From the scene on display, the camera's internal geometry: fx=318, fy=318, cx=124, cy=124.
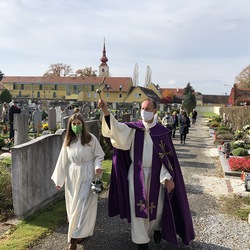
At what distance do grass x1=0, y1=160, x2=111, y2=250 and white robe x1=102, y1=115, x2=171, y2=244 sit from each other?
1.55 metres

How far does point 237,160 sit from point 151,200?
6.05 meters

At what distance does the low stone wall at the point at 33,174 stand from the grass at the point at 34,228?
0.53 ft

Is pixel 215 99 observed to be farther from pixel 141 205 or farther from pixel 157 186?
pixel 141 205

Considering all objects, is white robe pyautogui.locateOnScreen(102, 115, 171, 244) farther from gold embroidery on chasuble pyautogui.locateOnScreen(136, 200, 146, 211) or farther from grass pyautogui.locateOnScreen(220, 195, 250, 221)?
grass pyautogui.locateOnScreen(220, 195, 250, 221)

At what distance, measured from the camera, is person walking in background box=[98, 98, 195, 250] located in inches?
167

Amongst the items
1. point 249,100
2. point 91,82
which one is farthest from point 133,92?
point 249,100

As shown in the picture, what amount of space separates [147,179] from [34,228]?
2.09 m

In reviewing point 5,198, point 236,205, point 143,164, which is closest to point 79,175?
point 143,164

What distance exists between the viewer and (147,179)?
14.1 ft

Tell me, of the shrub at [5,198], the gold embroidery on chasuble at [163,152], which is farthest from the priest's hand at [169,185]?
the shrub at [5,198]

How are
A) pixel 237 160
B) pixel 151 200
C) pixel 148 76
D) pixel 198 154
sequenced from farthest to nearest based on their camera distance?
1. pixel 148 76
2. pixel 198 154
3. pixel 237 160
4. pixel 151 200

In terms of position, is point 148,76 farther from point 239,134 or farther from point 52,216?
point 52,216

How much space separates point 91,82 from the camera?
7356 centimetres

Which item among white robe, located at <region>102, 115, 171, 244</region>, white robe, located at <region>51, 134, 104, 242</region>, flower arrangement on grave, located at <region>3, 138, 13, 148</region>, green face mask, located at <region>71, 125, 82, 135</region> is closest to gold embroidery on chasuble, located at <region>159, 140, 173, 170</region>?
white robe, located at <region>102, 115, 171, 244</region>
